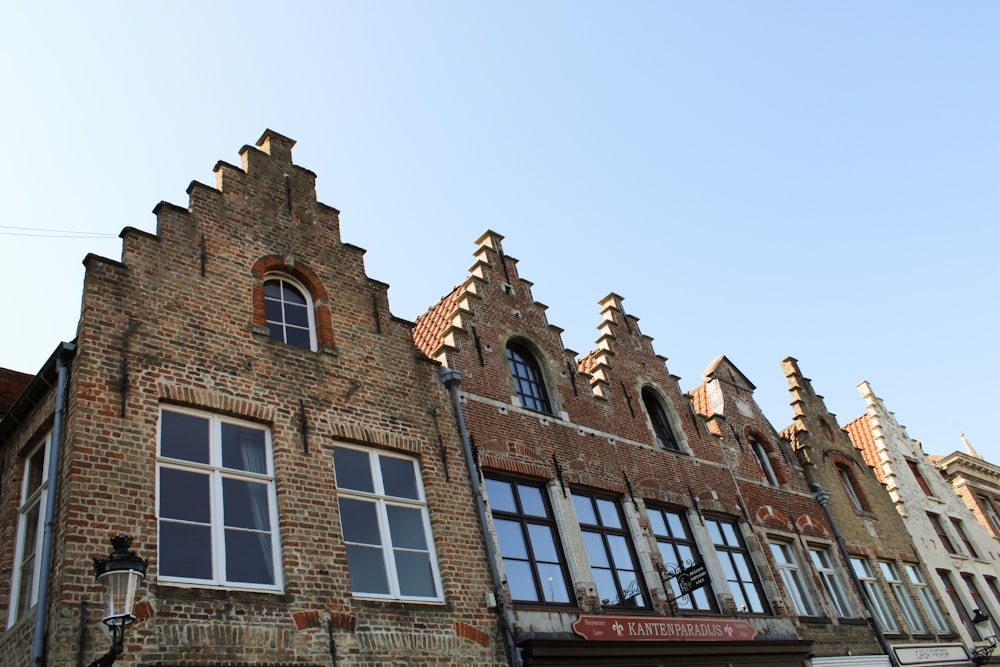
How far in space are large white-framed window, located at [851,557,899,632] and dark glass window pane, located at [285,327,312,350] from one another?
42.1ft

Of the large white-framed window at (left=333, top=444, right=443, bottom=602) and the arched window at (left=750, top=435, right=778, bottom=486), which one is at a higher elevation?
the arched window at (left=750, top=435, right=778, bottom=486)

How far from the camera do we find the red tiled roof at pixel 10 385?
11734 mm

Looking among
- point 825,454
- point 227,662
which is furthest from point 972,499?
point 227,662

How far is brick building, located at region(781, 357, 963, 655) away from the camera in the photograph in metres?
17.4

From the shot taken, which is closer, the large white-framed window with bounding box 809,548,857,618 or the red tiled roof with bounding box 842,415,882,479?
the large white-framed window with bounding box 809,548,857,618

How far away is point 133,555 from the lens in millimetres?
6609

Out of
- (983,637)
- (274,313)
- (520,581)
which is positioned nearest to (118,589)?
(274,313)

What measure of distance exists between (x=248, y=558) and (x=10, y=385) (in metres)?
6.45

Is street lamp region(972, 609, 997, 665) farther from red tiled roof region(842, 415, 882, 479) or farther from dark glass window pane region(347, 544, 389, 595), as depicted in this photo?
dark glass window pane region(347, 544, 389, 595)

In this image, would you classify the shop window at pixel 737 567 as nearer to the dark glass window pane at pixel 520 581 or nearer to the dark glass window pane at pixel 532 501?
the dark glass window pane at pixel 532 501

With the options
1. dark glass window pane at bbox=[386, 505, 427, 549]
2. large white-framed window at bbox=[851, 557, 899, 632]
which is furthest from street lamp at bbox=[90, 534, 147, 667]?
large white-framed window at bbox=[851, 557, 899, 632]

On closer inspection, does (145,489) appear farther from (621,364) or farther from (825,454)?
(825,454)

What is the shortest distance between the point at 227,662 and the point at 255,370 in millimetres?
3440

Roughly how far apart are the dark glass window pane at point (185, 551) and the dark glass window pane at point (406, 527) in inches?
91.1
